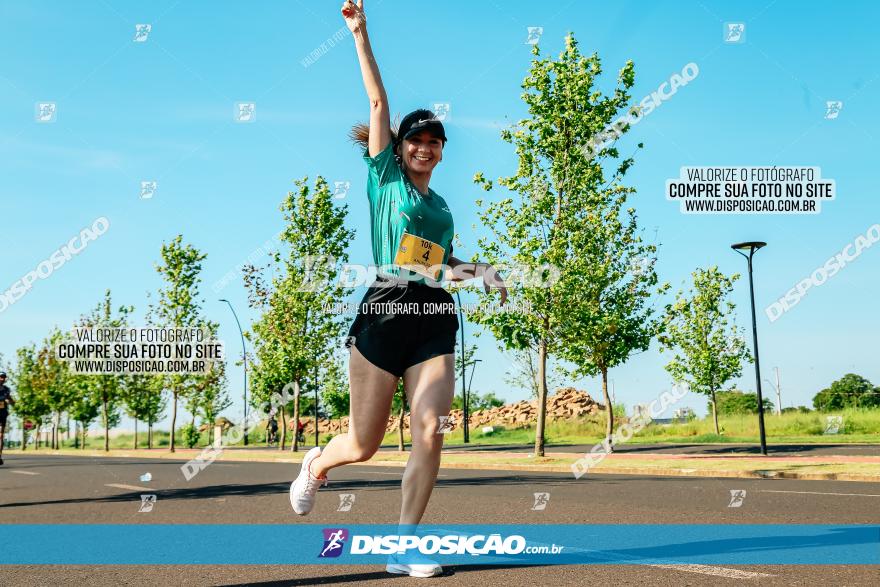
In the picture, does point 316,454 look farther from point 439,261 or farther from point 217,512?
point 217,512

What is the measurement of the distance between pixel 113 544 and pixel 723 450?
20.0 metres

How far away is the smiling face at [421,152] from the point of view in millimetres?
4250

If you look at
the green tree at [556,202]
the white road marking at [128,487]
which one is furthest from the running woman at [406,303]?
the green tree at [556,202]

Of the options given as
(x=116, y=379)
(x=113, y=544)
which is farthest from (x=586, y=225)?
(x=116, y=379)

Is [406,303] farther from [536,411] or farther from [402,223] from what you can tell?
[536,411]

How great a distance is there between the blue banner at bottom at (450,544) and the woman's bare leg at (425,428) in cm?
17

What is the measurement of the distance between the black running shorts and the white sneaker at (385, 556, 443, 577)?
3.14 ft

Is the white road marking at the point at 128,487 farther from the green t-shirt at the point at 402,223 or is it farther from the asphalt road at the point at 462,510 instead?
the green t-shirt at the point at 402,223

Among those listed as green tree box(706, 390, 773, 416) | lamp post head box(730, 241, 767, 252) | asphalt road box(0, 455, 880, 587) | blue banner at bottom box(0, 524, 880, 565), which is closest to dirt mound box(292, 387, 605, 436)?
green tree box(706, 390, 773, 416)

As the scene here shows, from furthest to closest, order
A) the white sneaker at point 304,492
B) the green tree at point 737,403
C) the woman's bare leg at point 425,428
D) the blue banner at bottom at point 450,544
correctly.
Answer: the green tree at point 737,403 < the blue banner at bottom at point 450,544 < the white sneaker at point 304,492 < the woman's bare leg at point 425,428

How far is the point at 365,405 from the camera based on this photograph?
13.6ft

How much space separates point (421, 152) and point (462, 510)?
4368 millimetres

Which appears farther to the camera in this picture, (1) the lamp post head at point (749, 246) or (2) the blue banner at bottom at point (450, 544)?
(1) the lamp post head at point (749, 246)

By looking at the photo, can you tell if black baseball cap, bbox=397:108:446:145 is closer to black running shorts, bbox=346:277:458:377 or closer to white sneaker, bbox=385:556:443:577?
black running shorts, bbox=346:277:458:377
